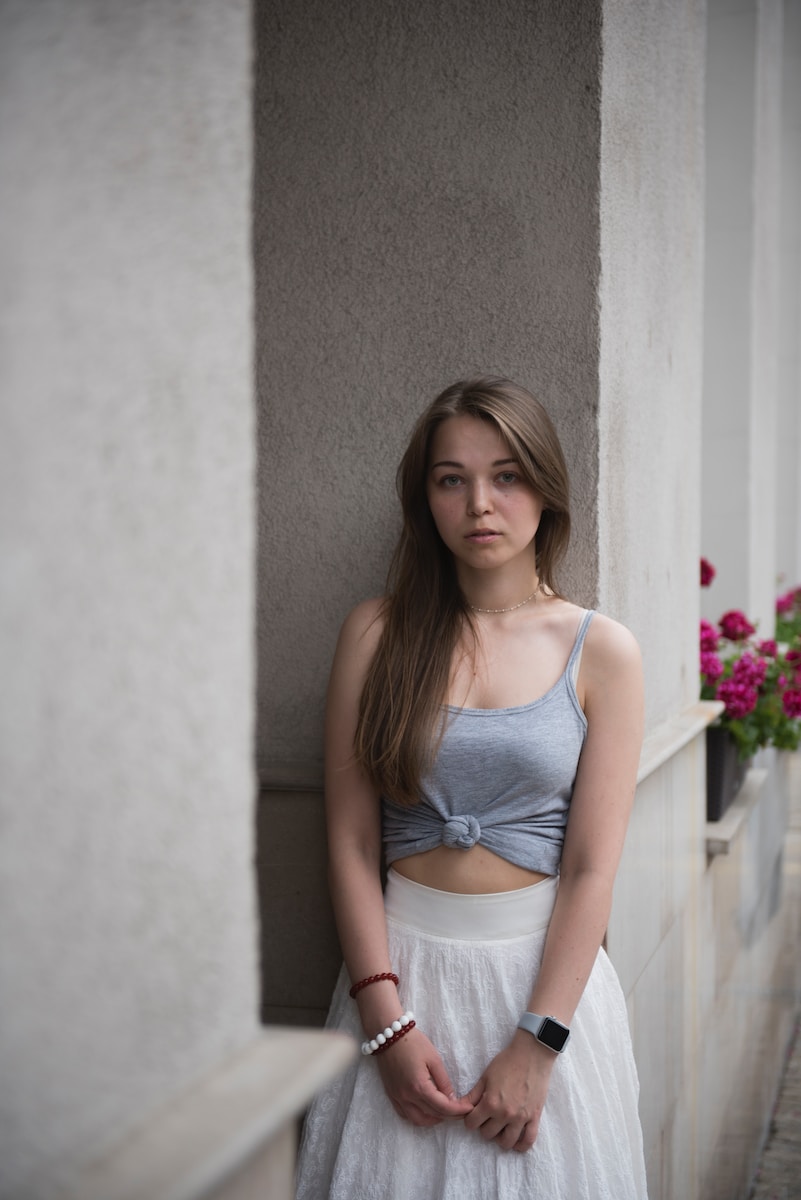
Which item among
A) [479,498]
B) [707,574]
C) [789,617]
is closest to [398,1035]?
[479,498]

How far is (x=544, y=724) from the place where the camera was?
7.12 ft

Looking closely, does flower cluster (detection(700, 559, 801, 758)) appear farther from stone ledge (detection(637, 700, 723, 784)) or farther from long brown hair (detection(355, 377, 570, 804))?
long brown hair (detection(355, 377, 570, 804))

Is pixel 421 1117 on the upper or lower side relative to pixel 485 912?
lower

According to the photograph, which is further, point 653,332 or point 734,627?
point 734,627

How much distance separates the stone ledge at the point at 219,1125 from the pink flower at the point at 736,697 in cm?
358

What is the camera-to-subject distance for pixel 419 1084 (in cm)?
204

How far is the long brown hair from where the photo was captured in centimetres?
218

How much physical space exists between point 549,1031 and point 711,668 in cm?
259

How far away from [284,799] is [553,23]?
1.89 meters

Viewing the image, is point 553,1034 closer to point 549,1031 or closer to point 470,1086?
point 549,1031

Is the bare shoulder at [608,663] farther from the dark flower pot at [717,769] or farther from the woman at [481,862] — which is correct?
Result: the dark flower pot at [717,769]

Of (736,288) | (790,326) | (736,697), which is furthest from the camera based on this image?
(790,326)

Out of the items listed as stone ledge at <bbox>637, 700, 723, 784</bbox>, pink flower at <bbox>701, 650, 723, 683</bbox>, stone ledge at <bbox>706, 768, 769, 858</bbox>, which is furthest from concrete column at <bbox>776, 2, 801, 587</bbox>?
stone ledge at <bbox>637, 700, 723, 784</bbox>

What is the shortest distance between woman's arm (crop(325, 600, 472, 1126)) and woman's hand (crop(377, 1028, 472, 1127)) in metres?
0.01
